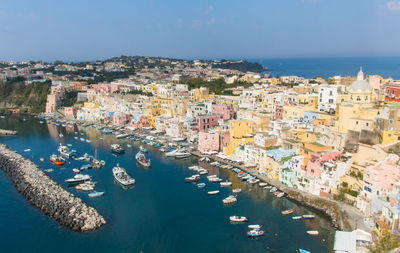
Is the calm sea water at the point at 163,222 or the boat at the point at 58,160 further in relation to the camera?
the boat at the point at 58,160

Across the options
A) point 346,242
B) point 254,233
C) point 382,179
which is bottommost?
point 254,233

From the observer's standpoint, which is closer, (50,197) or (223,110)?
(50,197)

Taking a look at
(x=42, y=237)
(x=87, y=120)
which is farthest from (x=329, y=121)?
(x=87, y=120)

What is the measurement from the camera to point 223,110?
32.7m

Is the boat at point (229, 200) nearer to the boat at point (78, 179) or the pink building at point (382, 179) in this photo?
the pink building at point (382, 179)

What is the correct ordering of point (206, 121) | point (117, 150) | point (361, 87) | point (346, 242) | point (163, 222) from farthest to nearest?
point (206, 121), point (117, 150), point (361, 87), point (163, 222), point (346, 242)

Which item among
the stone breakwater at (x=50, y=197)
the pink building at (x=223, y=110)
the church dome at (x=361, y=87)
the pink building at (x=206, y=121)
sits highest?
the church dome at (x=361, y=87)

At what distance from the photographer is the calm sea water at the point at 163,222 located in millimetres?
14688

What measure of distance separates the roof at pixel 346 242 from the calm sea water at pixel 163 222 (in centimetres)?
87

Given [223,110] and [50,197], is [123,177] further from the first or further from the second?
[223,110]

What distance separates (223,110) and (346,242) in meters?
20.9

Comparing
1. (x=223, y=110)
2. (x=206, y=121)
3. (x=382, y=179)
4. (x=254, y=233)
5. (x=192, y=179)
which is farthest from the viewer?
(x=223, y=110)

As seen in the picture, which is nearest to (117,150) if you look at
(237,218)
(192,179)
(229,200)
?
(192,179)

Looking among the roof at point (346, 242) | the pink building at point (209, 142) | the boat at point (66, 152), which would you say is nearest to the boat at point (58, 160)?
the boat at point (66, 152)
